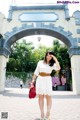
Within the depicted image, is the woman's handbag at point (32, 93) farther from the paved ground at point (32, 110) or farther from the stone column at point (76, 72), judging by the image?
the stone column at point (76, 72)

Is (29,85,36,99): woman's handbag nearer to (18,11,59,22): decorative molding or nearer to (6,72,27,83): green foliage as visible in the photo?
(18,11,59,22): decorative molding

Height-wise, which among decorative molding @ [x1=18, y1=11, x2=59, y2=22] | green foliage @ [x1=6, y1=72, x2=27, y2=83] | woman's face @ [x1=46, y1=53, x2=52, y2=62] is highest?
decorative molding @ [x1=18, y1=11, x2=59, y2=22]

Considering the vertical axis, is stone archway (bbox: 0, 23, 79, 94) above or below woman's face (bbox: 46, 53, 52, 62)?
above

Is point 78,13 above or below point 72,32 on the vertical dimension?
above

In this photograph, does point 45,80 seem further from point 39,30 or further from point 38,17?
point 38,17

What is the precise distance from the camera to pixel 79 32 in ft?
56.4

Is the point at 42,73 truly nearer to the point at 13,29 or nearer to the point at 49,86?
the point at 49,86

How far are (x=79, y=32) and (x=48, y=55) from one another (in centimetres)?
1242

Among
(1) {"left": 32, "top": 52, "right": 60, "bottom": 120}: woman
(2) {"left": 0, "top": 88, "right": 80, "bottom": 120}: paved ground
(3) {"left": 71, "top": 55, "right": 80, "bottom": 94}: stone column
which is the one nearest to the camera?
(1) {"left": 32, "top": 52, "right": 60, "bottom": 120}: woman

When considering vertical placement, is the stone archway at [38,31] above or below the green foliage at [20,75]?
above

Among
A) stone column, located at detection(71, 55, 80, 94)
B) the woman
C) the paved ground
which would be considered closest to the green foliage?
stone column, located at detection(71, 55, 80, 94)

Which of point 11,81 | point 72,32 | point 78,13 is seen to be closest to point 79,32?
point 72,32

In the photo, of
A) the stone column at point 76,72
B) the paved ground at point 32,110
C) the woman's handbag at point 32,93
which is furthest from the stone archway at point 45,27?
the woman's handbag at point 32,93

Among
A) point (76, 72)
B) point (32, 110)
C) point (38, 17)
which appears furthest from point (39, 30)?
point (32, 110)
